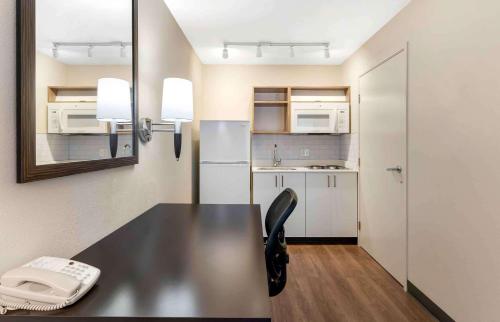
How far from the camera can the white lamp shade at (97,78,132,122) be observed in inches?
57.6

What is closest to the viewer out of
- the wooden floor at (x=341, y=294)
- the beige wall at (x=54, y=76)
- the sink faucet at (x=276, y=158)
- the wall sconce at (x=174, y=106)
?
the beige wall at (x=54, y=76)

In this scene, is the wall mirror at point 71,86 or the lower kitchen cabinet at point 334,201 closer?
the wall mirror at point 71,86

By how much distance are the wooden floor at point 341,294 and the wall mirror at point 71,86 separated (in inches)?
68.5

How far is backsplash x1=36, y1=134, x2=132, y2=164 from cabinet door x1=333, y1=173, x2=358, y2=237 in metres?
3.07

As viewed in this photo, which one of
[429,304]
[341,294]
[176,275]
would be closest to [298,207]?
[341,294]

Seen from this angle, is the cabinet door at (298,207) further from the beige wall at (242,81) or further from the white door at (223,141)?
the beige wall at (242,81)

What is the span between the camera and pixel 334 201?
405cm

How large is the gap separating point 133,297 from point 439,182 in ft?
7.18

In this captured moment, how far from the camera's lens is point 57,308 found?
812mm

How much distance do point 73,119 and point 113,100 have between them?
36 cm

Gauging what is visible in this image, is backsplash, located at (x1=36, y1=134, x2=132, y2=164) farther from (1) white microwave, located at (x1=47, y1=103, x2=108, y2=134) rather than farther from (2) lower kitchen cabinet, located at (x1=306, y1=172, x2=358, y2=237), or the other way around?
(2) lower kitchen cabinet, located at (x1=306, y1=172, x2=358, y2=237)

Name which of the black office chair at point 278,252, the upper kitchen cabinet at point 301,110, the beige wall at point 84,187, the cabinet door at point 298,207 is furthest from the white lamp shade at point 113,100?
the upper kitchen cabinet at point 301,110

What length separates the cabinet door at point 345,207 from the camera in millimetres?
4035

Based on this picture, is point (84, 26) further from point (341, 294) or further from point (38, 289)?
A: point (341, 294)
